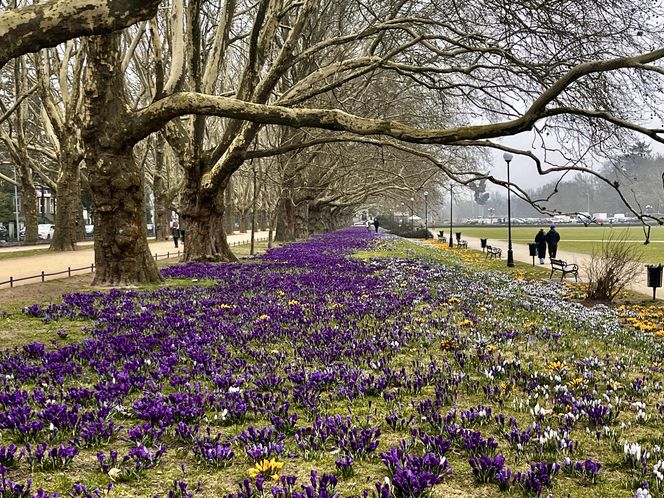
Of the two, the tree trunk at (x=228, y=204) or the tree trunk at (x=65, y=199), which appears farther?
the tree trunk at (x=228, y=204)

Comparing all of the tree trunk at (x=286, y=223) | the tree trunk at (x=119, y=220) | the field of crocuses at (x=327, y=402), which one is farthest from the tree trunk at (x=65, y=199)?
the field of crocuses at (x=327, y=402)

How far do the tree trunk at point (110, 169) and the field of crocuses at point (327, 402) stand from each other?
349 centimetres

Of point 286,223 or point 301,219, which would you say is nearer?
point 286,223

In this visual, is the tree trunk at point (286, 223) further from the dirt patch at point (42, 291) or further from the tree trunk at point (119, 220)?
the tree trunk at point (119, 220)

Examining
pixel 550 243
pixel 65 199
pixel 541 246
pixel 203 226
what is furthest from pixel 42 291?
pixel 550 243

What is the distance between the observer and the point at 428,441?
12.5 ft

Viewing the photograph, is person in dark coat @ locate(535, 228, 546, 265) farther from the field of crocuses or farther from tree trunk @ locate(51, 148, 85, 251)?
tree trunk @ locate(51, 148, 85, 251)

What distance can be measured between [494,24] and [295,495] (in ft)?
48.7

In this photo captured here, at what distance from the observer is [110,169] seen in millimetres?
12719

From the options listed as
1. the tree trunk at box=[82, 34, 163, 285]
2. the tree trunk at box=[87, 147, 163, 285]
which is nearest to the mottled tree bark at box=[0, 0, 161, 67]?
the tree trunk at box=[82, 34, 163, 285]

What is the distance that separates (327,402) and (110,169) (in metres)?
9.96

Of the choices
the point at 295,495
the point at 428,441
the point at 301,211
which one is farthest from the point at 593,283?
the point at 301,211

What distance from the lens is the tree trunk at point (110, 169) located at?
494 inches

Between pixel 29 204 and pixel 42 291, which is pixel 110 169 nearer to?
pixel 42 291
